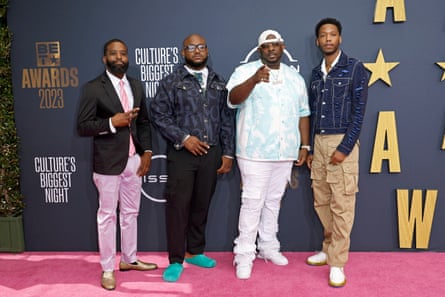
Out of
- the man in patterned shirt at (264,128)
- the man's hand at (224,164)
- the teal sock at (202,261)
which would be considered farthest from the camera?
the teal sock at (202,261)

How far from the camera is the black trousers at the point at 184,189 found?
3273 millimetres

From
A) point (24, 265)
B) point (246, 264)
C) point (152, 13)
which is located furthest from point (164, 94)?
point (24, 265)

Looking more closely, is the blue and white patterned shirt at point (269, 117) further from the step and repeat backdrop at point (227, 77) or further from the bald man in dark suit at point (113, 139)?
the bald man in dark suit at point (113, 139)

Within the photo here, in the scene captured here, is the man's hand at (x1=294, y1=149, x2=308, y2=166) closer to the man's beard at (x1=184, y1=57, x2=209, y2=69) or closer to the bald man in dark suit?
the man's beard at (x1=184, y1=57, x2=209, y2=69)

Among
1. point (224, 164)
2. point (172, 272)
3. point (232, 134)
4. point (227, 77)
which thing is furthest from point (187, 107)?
point (172, 272)

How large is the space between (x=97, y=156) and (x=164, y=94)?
663mm

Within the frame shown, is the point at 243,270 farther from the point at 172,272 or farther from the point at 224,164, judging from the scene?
the point at 224,164

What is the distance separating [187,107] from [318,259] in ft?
5.34

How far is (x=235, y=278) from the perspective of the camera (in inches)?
131

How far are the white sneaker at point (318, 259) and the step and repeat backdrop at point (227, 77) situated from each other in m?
0.28

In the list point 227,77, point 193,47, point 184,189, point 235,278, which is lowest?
point 235,278

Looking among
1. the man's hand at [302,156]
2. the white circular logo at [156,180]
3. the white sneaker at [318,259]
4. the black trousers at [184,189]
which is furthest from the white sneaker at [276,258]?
the white circular logo at [156,180]

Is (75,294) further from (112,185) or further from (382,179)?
(382,179)

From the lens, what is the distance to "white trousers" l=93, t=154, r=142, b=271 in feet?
10.3
